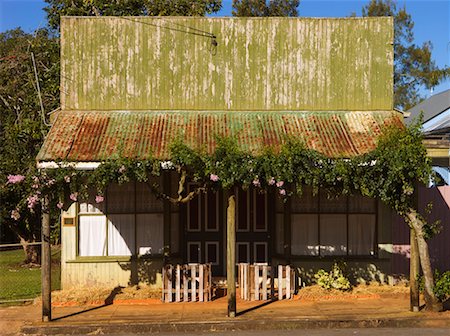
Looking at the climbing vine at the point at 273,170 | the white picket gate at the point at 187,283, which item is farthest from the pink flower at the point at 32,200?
the white picket gate at the point at 187,283

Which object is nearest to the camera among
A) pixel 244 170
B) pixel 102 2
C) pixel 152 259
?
pixel 244 170

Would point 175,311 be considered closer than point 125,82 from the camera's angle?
Yes

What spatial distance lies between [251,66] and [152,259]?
15.3 ft

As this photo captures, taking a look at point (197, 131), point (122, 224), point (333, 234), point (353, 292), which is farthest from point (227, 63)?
point (353, 292)

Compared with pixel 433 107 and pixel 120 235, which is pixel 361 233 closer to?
pixel 120 235

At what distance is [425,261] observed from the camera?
9.88 meters

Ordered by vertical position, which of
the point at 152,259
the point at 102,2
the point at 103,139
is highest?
the point at 102,2

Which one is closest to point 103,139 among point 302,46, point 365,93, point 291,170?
point 291,170

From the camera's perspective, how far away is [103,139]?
1087 cm

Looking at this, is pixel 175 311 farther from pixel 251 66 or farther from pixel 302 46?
pixel 302 46

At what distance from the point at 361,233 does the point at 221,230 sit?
299 centimetres

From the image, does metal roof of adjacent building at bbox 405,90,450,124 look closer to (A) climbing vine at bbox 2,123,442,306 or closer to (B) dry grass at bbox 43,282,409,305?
(B) dry grass at bbox 43,282,409,305

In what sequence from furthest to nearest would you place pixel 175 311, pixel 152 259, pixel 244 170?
pixel 152 259 → pixel 175 311 → pixel 244 170

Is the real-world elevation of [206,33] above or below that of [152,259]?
above
